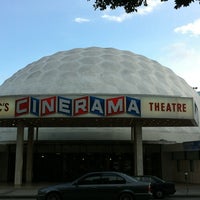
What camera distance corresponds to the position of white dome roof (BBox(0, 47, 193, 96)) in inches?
1391

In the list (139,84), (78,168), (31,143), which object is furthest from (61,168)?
(139,84)

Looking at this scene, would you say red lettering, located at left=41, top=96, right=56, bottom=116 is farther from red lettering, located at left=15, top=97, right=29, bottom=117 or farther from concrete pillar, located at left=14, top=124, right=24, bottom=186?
concrete pillar, located at left=14, top=124, right=24, bottom=186

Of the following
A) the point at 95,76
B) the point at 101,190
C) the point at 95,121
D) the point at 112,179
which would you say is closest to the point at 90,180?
the point at 101,190

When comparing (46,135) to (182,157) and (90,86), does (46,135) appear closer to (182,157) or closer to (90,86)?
(90,86)

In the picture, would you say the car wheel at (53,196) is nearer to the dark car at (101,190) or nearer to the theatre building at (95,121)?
the dark car at (101,190)

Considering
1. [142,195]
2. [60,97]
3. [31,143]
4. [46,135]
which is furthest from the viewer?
[46,135]

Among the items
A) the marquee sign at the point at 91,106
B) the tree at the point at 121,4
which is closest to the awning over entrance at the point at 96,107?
the marquee sign at the point at 91,106

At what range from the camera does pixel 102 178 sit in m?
16.2

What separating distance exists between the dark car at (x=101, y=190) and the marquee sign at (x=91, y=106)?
9158 millimetres

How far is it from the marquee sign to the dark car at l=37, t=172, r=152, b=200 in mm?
9158

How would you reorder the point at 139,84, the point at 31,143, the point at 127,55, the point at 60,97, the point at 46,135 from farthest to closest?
the point at 127,55 → the point at 139,84 → the point at 46,135 → the point at 31,143 → the point at 60,97

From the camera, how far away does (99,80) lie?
36188 mm

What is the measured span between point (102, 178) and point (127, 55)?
27435 millimetres

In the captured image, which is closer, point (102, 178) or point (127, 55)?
point (102, 178)
